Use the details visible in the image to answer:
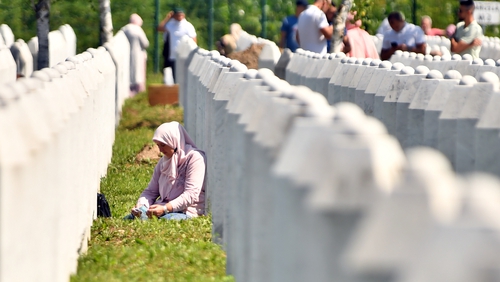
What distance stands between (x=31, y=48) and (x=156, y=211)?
13.1 metres

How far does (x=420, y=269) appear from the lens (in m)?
2.26

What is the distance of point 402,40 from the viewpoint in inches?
Answer: 714

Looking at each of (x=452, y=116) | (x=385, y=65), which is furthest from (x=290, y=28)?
(x=452, y=116)

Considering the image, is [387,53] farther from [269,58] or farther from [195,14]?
[195,14]

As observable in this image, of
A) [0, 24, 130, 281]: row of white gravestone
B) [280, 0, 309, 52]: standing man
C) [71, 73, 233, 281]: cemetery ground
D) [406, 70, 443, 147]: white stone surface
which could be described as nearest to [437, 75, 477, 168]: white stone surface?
[406, 70, 443, 147]: white stone surface

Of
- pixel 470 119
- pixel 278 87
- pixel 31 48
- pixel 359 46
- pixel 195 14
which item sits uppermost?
pixel 278 87

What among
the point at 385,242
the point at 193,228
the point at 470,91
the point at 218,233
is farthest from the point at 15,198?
the point at 193,228

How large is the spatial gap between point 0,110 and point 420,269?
6.18 ft

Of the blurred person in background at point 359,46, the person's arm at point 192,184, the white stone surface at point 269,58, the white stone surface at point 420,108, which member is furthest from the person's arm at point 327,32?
the white stone surface at point 420,108

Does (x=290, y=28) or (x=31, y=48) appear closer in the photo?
(x=290, y=28)

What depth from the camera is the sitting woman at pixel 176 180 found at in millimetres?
8734

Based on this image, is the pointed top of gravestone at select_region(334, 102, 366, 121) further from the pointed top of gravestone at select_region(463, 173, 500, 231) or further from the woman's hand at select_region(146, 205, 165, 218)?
the woman's hand at select_region(146, 205, 165, 218)

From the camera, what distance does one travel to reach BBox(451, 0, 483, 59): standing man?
1498 centimetres

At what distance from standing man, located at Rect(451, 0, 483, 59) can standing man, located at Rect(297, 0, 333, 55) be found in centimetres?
169
